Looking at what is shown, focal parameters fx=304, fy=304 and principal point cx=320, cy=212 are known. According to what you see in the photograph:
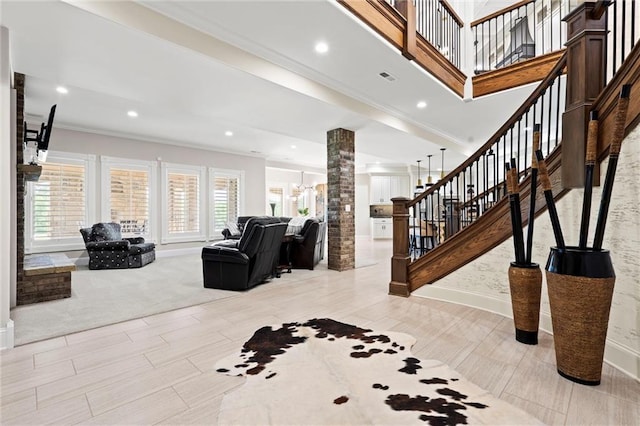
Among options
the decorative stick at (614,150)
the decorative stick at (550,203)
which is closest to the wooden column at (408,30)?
the decorative stick at (550,203)

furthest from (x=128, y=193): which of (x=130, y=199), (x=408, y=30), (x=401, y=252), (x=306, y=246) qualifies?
(x=408, y=30)

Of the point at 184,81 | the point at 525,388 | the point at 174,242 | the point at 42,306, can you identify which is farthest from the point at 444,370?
the point at 174,242

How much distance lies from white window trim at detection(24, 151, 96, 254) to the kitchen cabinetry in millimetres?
9119

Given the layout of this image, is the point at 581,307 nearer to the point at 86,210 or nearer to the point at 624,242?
the point at 624,242

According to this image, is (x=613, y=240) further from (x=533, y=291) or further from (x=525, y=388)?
(x=525, y=388)

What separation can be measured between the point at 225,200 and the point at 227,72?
5.81m

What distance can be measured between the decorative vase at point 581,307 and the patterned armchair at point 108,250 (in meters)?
6.74

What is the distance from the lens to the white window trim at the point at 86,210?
5.86 meters

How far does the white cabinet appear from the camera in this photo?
39.1 ft

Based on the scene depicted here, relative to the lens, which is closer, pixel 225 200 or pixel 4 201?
pixel 4 201

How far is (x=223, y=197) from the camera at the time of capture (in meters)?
8.94

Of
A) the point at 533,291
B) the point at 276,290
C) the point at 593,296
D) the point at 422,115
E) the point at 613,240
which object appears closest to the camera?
the point at 593,296

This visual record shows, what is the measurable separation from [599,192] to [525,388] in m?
1.52

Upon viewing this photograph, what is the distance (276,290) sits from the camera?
4336mm
